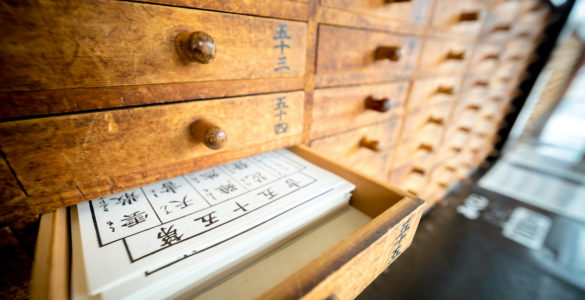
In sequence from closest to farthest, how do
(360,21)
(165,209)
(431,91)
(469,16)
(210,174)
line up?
(165,209)
(210,174)
(360,21)
(469,16)
(431,91)

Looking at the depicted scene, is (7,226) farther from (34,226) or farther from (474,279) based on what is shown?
(474,279)

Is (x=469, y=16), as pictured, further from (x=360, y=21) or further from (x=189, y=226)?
(x=189, y=226)

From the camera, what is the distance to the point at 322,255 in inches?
9.3

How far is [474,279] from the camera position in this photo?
1191 mm

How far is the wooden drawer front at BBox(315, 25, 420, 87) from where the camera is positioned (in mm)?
515

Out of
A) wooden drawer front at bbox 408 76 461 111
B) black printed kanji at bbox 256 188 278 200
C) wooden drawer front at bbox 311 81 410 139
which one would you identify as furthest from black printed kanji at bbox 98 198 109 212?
wooden drawer front at bbox 408 76 461 111

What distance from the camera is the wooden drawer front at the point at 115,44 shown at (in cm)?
24

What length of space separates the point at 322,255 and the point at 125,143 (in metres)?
0.31

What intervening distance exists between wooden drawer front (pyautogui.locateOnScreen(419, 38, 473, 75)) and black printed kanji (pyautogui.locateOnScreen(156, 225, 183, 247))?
2.89 ft

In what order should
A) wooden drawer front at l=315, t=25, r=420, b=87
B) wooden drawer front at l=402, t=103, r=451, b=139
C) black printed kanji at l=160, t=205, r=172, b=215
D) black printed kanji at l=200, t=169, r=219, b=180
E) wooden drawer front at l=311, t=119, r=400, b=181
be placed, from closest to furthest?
black printed kanji at l=160, t=205, r=172, b=215
black printed kanji at l=200, t=169, r=219, b=180
wooden drawer front at l=315, t=25, r=420, b=87
wooden drawer front at l=311, t=119, r=400, b=181
wooden drawer front at l=402, t=103, r=451, b=139

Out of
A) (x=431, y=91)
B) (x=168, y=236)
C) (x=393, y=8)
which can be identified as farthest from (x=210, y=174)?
(x=431, y=91)

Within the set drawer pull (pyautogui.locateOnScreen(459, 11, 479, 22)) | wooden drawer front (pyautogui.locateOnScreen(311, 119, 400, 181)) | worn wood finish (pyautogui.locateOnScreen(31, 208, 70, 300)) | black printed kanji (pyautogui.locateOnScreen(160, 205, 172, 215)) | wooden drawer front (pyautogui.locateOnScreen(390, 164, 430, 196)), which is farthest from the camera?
wooden drawer front (pyautogui.locateOnScreen(390, 164, 430, 196))

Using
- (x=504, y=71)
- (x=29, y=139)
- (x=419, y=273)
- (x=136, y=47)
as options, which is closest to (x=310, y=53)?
(x=136, y=47)

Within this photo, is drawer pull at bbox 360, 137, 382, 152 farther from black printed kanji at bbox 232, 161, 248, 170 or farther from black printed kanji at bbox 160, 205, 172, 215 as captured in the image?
black printed kanji at bbox 160, 205, 172, 215
